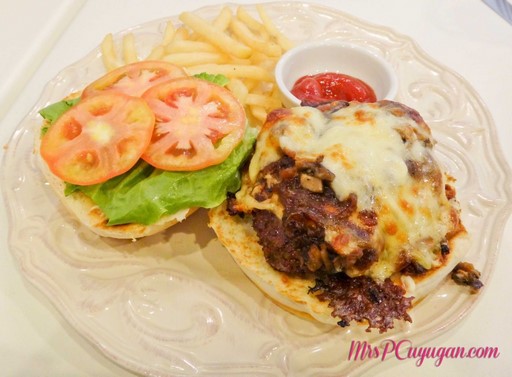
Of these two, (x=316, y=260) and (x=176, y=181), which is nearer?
(x=316, y=260)

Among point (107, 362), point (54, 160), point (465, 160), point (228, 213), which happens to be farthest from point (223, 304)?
point (465, 160)

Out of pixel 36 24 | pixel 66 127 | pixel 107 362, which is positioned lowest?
pixel 107 362

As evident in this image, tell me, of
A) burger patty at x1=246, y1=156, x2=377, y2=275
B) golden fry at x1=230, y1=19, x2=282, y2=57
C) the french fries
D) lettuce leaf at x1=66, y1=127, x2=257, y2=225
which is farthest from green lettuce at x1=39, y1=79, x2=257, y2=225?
golden fry at x1=230, y1=19, x2=282, y2=57

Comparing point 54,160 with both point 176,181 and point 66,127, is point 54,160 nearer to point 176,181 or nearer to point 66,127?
point 66,127

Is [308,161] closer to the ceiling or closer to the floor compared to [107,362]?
closer to the ceiling

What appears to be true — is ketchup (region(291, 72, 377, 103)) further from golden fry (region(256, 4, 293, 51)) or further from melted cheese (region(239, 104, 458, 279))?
melted cheese (region(239, 104, 458, 279))

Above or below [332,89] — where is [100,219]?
below

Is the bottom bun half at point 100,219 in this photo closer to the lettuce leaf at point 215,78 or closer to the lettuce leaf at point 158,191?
the lettuce leaf at point 158,191

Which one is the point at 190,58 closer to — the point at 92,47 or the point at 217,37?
the point at 217,37

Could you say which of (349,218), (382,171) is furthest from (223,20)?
(349,218)
